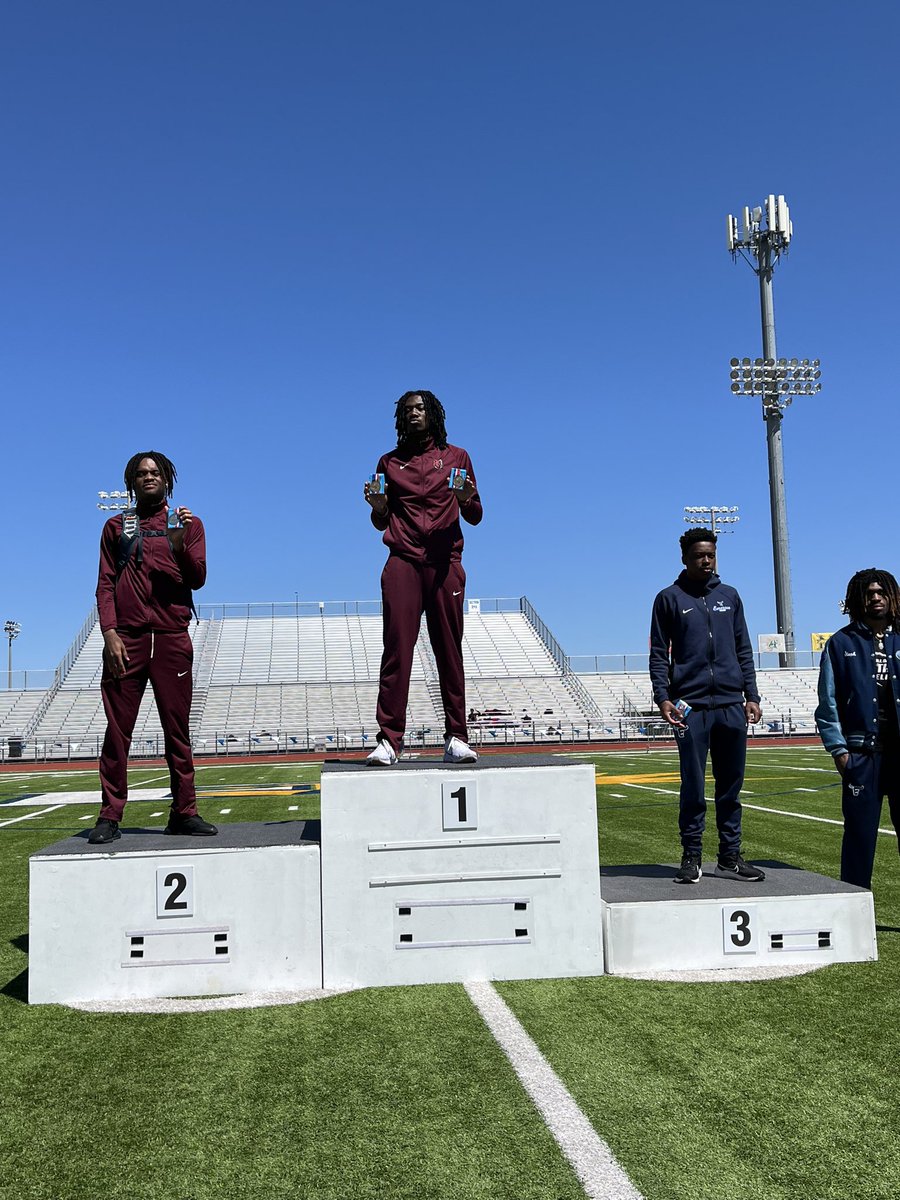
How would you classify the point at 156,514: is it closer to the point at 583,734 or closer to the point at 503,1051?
the point at 503,1051

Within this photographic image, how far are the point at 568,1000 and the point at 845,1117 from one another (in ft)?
4.38

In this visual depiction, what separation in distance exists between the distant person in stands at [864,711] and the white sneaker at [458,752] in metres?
1.80

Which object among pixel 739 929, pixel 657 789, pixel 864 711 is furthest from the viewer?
pixel 657 789

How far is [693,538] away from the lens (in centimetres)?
502

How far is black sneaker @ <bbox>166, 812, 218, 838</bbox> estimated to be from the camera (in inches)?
184

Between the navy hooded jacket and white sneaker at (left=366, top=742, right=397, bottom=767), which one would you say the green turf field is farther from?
the navy hooded jacket

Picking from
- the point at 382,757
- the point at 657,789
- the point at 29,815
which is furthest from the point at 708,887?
the point at 29,815

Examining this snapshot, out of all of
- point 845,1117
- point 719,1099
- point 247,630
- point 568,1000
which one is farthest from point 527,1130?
point 247,630

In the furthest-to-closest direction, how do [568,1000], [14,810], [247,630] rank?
[247,630] → [14,810] → [568,1000]

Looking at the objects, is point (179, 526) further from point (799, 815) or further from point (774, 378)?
point (774, 378)

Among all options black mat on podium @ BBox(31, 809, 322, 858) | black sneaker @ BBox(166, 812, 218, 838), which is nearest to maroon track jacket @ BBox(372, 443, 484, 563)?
black mat on podium @ BBox(31, 809, 322, 858)

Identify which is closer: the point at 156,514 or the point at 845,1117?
the point at 845,1117

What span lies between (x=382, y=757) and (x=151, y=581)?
150 cm

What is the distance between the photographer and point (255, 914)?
4020mm
